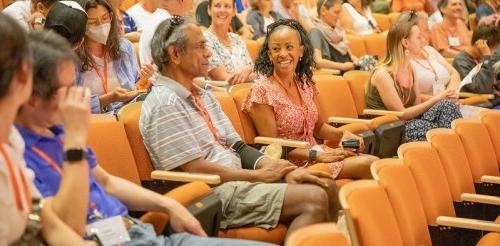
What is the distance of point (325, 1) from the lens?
18.4 feet

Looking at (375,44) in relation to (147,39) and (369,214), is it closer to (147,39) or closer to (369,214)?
(147,39)

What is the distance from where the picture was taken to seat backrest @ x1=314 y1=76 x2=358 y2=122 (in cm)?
397

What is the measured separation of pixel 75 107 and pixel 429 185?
4.29 feet

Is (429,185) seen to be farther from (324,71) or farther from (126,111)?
(324,71)

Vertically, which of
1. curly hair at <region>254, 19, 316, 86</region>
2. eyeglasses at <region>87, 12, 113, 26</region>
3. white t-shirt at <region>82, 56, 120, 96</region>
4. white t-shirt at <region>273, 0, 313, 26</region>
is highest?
eyeglasses at <region>87, 12, 113, 26</region>

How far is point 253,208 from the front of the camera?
2645mm

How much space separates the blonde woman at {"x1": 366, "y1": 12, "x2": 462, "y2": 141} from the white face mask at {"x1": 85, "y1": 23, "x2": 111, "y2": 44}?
1.51 metres

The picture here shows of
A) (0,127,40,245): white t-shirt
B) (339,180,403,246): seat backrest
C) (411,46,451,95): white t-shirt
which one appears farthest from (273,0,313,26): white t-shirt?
(0,127,40,245): white t-shirt

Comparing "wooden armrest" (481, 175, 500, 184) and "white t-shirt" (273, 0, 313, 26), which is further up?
"white t-shirt" (273, 0, 313, 26)

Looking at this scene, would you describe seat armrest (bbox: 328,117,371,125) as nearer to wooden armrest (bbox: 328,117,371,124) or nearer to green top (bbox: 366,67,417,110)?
wooden armrest (bbox: 328,117,371,124)

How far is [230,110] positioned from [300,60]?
446mm

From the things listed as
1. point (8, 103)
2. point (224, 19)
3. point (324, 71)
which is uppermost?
point (8, 103)

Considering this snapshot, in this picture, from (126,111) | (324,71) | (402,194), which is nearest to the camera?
(402,194)

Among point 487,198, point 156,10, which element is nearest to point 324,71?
point 156,10
